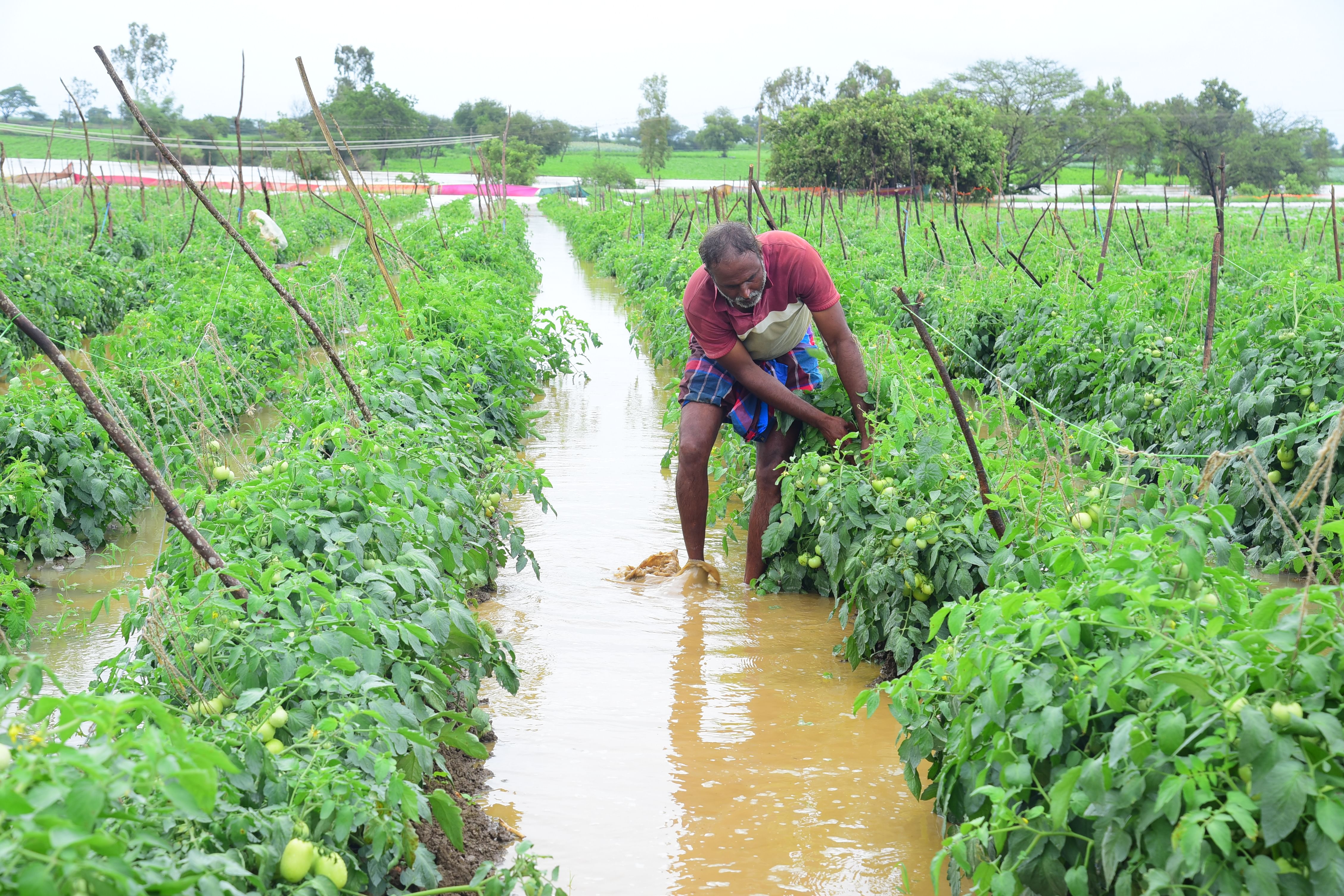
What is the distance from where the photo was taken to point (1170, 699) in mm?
2014

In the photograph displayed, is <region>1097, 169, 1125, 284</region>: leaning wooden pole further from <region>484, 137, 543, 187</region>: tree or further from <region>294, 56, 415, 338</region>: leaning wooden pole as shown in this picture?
<region>484, 137, 543, 187</region>: tree

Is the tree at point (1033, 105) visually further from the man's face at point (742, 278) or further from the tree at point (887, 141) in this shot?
the man's face at point (742, 278)

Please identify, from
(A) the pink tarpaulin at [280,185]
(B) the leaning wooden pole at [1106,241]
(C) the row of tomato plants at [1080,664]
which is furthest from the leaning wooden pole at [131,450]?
(A) the pink tarpaulin at [280,185]

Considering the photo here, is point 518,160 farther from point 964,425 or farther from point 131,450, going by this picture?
point 131,450

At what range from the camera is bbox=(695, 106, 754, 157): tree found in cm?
9288

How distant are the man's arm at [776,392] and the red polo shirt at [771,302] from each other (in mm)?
67

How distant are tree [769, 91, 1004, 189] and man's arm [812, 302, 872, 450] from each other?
101 ft

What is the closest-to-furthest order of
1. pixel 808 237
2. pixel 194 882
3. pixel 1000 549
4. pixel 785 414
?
pixel 194 882, pixel 1000 549, pixel 785 414, pixel 808 237

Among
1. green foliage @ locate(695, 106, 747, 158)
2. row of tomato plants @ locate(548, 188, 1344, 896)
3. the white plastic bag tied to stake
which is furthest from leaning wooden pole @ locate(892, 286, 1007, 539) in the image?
green foliage @ locate(695, 106, 747, 158)

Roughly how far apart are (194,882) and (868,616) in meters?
2.70

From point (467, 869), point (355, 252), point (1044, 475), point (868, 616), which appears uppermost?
A: point (355, 252)

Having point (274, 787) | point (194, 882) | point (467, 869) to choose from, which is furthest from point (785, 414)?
point (194, 882)

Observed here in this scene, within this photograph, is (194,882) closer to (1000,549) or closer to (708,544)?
(1000,549)

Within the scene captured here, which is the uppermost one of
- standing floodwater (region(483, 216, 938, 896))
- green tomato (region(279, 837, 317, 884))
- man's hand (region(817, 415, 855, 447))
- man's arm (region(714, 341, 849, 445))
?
man's arm (region(714, 341, 849, 445))
